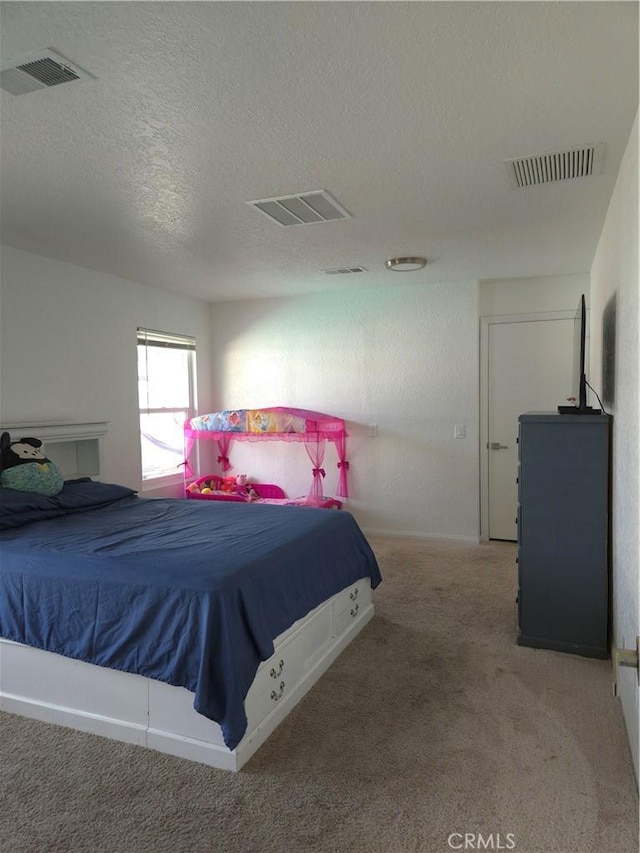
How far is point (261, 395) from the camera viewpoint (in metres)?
6.11

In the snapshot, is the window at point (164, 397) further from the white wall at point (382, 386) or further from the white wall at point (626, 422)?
the white wall at point (626, 422)

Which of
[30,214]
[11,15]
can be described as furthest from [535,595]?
[30,214]

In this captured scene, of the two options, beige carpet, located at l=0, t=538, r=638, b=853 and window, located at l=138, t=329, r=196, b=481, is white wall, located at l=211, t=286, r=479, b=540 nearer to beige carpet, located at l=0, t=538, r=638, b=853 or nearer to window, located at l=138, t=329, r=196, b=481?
window, located at l=138, t=329, r=196, b=481

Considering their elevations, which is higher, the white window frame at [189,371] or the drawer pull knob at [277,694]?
the white window frame at [189,371]

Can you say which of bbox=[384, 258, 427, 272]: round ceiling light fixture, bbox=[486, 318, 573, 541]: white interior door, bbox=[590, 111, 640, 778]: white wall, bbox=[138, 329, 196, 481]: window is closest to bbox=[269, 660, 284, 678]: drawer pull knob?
bbox=[590, 111, 640, 778]: white wall

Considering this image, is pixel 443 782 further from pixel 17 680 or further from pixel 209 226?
pixel 209 226

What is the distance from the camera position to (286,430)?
5453 millimetres

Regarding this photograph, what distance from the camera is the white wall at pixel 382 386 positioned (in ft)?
17.4

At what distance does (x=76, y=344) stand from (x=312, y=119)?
3.00 meters

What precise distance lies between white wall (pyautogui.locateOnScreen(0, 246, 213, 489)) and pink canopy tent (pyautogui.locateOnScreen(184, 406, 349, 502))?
0.78m

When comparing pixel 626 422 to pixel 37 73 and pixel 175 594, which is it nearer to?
pixel 175 594

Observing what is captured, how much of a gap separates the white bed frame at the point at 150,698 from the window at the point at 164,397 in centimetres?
285

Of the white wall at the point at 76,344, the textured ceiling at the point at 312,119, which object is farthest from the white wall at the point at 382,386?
the textured ceiling at the point at 312,119

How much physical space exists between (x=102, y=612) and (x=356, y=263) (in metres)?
3.24
